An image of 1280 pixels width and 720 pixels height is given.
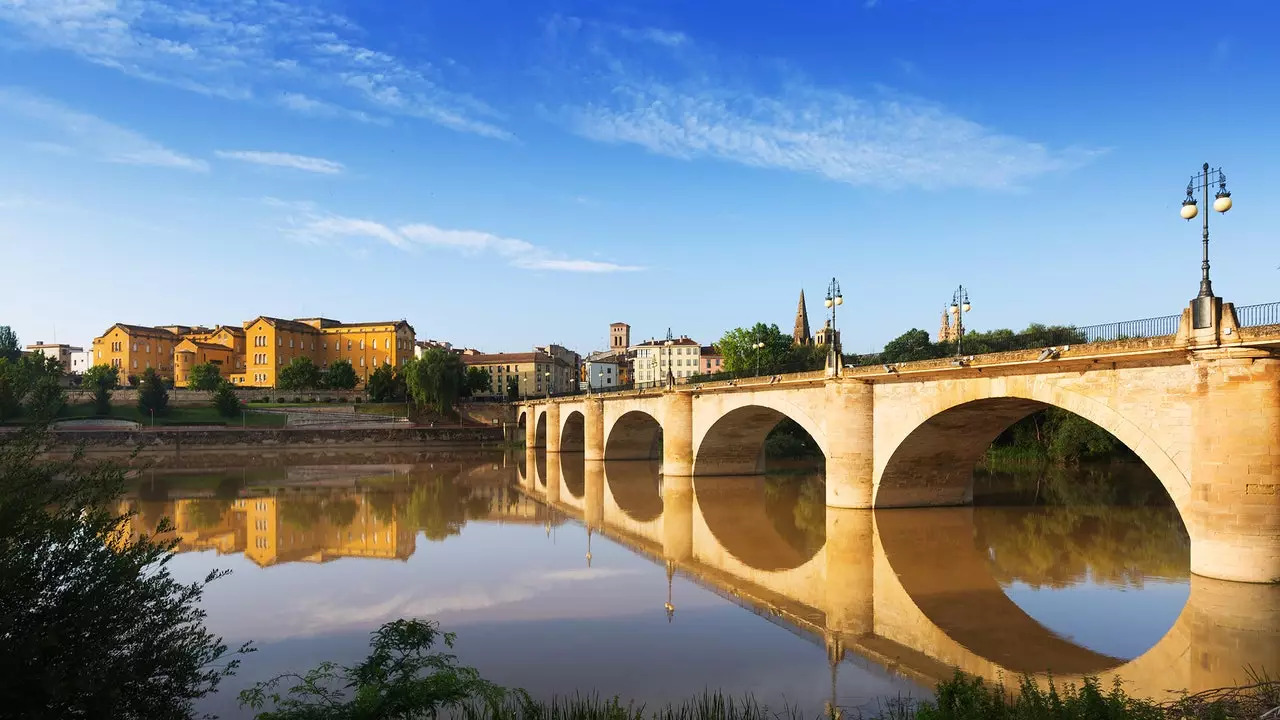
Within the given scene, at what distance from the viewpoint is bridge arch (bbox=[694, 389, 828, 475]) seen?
35031 mm

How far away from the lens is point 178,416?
7950cm

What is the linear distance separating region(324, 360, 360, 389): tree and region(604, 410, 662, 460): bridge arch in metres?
58.9

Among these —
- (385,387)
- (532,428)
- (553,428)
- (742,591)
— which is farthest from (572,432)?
(742,591)

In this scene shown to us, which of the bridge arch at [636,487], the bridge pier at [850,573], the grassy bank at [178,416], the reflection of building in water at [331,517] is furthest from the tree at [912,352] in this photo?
the grassy bank at [178,416]

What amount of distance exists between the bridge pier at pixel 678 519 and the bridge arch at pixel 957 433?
6.41 meters

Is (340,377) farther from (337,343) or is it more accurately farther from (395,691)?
(395,691)

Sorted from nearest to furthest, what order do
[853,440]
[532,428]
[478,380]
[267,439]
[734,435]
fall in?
[853,440], [734,435], [267,439], [532,428], [478,380]

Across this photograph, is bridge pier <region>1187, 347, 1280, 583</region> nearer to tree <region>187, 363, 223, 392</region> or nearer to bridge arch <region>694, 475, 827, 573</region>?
bridge arch <region>694, 475, 827, 573</region>

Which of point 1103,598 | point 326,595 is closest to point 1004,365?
point 1103,598

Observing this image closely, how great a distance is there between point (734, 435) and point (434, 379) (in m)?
47.0

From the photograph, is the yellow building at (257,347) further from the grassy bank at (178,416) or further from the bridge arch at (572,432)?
the bridge arch at (572,432)

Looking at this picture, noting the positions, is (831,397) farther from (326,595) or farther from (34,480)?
(34,480)

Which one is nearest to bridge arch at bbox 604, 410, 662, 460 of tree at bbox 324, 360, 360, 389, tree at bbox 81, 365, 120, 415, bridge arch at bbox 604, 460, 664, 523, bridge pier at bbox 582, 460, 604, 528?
bridge arch at bbox 604, 460, 664, 523

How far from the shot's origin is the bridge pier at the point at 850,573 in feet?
45.1
